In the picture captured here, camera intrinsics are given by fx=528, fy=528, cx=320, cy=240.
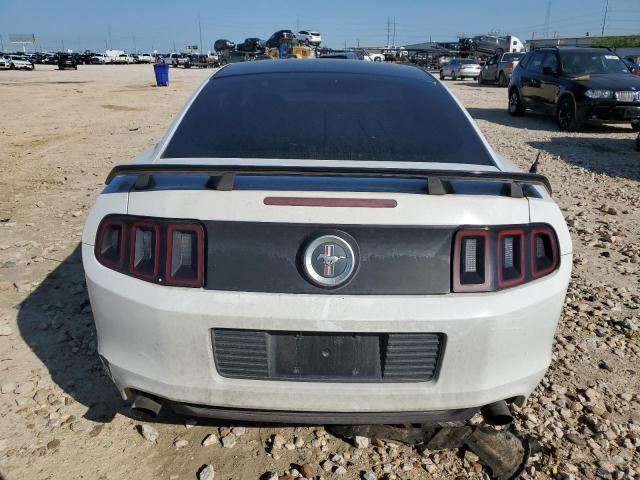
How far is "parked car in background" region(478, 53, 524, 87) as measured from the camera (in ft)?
90.0

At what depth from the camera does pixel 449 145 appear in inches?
96.6

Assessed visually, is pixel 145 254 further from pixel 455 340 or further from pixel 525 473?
pixel 525 473

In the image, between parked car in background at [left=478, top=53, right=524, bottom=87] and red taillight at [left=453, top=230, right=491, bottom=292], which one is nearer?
red taillight at [left=453, top=230, right=491, bottom=292]

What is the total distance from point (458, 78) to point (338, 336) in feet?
124

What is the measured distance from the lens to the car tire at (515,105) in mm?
14281

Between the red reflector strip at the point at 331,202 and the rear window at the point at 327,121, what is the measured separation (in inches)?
21.2

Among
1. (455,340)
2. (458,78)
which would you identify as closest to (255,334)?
(455,340)

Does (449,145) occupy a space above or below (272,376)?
above

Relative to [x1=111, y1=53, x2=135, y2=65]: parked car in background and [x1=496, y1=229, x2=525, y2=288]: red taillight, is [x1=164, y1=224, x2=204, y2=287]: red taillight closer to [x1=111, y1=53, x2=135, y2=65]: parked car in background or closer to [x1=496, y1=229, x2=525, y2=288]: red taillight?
[x1=496, y1=229, x2=525, y2=288]: red taillight

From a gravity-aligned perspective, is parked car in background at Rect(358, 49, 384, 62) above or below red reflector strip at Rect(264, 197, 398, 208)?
above

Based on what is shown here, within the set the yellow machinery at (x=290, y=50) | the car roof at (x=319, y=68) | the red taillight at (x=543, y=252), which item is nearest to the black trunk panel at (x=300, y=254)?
the red taillight at (x=543, y=252)

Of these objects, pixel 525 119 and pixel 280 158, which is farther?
pixel 525 119

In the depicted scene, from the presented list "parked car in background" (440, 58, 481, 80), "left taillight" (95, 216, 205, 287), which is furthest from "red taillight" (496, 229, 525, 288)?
"parked car in background" (440, 58, 481, 80)

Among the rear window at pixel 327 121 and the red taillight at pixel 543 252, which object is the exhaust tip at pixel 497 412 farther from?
the rear window at pixel 327 121
